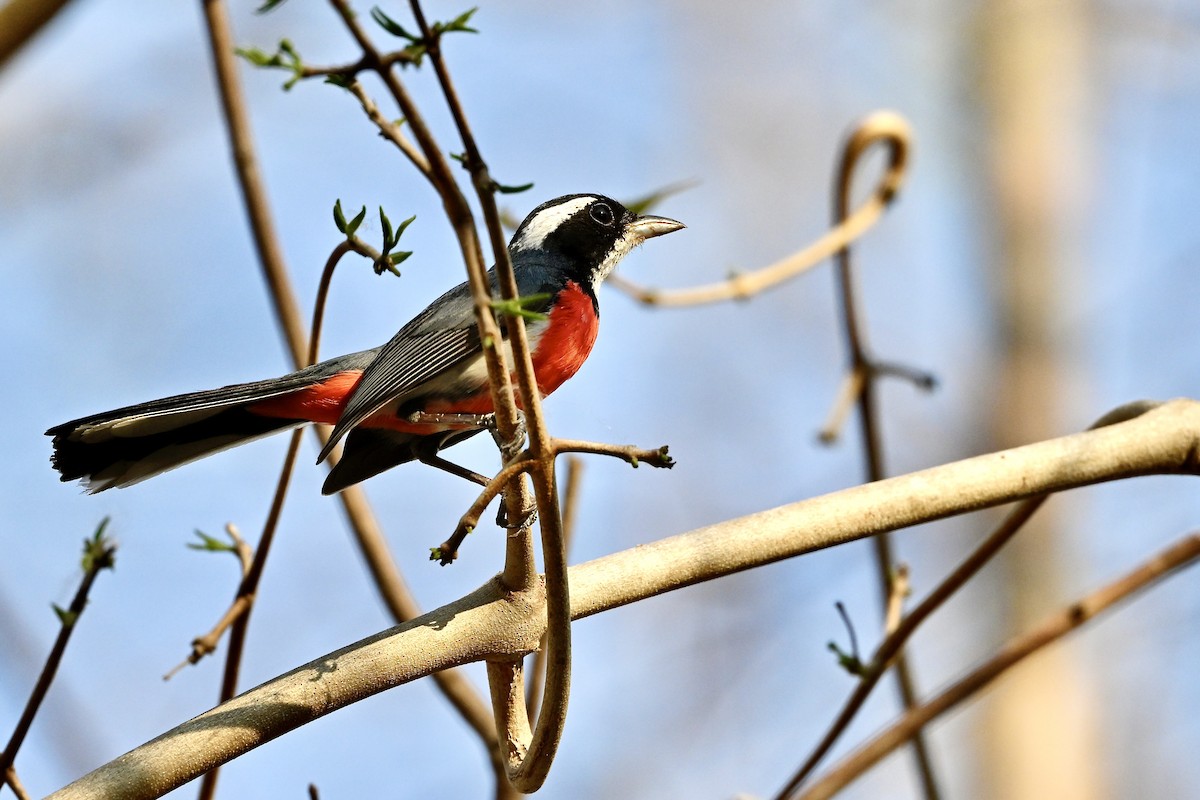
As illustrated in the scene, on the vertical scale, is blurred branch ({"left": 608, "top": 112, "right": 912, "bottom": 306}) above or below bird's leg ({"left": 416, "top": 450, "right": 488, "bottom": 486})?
above

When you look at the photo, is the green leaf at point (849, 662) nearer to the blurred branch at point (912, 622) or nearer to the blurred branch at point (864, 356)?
the blurred branch at point (912, 622)

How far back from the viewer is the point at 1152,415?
246cm

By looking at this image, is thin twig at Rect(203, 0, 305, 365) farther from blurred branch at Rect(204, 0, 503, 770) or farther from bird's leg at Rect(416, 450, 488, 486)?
bird's leg at Rect(416, 450, 488, 486)

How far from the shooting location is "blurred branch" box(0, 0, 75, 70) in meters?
1.88

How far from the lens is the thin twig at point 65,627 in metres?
2.09

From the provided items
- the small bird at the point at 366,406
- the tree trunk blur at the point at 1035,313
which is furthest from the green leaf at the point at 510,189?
the tree trunk blur at the point at 1035,313

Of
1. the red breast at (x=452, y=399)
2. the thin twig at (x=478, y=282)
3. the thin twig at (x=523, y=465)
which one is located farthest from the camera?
the red breast at (x=452, y=399)

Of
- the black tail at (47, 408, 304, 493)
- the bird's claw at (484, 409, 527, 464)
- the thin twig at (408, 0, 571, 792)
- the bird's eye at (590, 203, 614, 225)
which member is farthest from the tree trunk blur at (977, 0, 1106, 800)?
the bird's claw at (484, 409, 527, 464)

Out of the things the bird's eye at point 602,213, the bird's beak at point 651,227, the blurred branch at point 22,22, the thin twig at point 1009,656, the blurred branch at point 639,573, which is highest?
the blurred branch at point 22,22

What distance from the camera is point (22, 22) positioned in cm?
188

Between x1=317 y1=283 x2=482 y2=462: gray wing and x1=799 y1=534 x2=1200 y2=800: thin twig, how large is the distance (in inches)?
51.4

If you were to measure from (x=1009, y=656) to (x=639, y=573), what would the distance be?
1222 millimetres

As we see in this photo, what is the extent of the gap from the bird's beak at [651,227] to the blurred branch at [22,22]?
218 cm

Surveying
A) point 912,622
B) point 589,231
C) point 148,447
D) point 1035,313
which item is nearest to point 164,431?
point 148,447
